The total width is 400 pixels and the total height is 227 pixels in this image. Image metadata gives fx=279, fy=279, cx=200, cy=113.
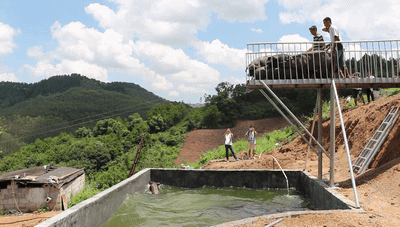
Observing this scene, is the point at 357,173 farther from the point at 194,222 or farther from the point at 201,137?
the point at 201,137

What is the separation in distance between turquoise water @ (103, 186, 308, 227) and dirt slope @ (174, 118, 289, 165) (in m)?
18.2

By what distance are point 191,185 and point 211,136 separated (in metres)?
22.3

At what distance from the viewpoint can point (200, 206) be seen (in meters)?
7.27

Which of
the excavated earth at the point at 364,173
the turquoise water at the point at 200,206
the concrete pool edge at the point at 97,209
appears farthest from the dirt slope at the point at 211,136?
the concrete pool edge at the point at 97,209

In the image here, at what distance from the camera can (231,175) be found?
29.6 feet

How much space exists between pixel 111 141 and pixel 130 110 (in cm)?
3770

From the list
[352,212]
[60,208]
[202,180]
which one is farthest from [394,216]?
[60,208]

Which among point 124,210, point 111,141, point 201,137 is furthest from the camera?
point 111,141

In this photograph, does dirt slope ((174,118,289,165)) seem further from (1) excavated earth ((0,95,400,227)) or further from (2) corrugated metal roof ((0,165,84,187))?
(1) excavated earth ((0,95,400,227))

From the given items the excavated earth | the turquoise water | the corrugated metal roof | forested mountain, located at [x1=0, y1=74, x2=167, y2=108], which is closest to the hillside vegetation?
the corrugated metal roof

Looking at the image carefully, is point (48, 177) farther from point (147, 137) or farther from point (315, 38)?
point (147, 137)

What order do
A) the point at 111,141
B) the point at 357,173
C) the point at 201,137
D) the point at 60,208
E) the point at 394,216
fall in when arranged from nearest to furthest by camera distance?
the point at 394,216, the point at 357,173, the point at 60,208, the point at 201,137, the point at 111,141

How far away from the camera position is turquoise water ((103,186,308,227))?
20.4ft

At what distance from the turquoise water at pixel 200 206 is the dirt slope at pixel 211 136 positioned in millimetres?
18151
